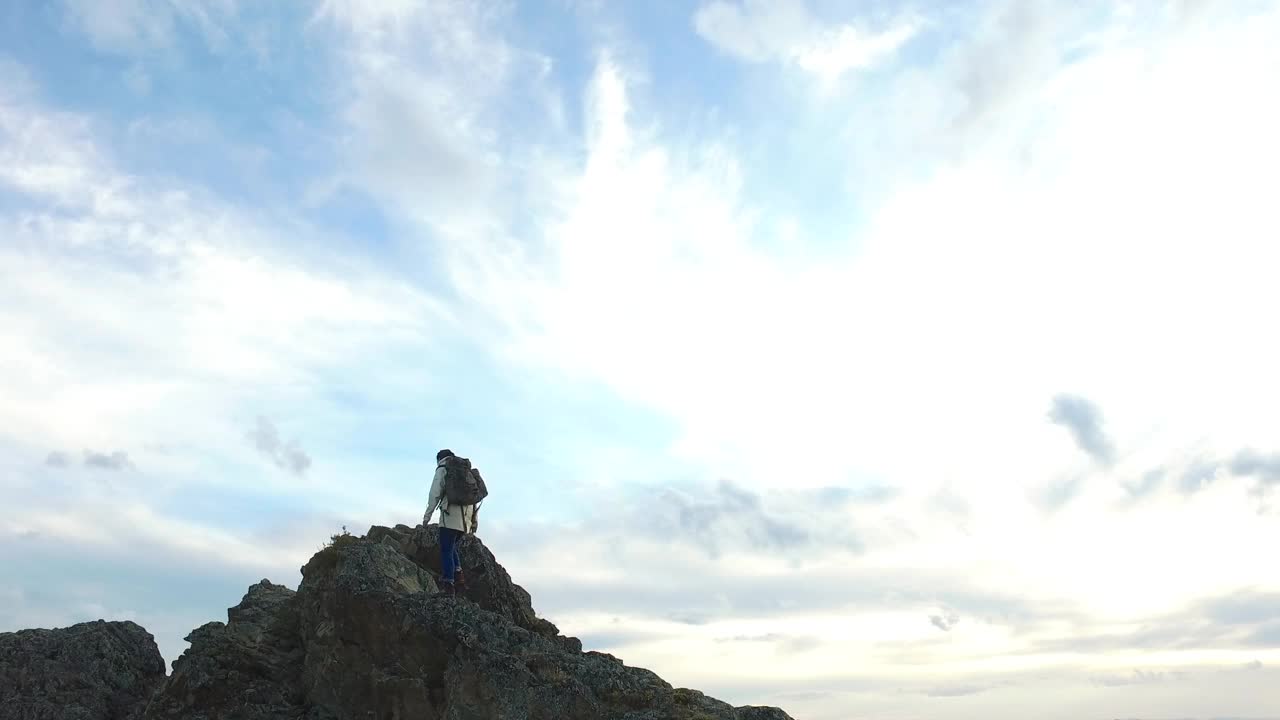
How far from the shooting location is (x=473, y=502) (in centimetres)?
2531

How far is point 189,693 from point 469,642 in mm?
7234

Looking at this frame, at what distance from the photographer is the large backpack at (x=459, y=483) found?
24.9 m

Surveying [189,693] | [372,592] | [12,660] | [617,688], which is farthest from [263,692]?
[617,688]

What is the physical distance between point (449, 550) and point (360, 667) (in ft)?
13.7

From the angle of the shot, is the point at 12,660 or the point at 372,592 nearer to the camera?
the point at 372,592

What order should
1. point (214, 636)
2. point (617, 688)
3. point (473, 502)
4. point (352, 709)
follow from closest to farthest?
point (617, 688), point (352, 709), point (214, 636), point (473, 502)

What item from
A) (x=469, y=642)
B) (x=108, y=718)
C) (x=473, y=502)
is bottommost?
(x=108, y=718)

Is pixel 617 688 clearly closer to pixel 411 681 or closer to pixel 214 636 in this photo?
pixel 411 681

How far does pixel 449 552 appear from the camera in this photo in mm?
24969

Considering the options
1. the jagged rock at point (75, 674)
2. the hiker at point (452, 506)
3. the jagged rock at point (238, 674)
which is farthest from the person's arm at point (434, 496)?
the jagged rock at point (75, 674)

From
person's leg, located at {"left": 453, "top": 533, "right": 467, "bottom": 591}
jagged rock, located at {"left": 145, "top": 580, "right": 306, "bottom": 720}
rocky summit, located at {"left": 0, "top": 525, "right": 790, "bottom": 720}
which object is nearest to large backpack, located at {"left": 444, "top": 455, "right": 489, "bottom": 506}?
person's leg, located at {"left": 453, "top": 533, "right": 467, "bottom": 591}

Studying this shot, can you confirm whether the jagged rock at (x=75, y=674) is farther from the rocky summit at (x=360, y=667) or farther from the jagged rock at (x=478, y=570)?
the jagged rock at (x=478, y=570)

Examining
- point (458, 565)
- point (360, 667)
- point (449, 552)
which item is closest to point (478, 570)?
point (458, 565)

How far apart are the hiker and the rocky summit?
3.00 ft
